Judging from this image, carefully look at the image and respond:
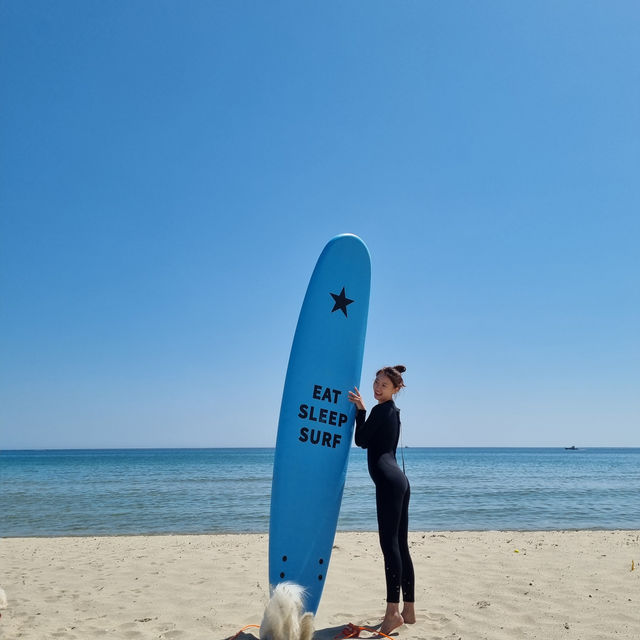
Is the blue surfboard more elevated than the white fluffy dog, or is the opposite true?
the blue surfboard

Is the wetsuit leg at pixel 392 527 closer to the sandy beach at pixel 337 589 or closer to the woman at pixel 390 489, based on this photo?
the woman at pixel 390 489

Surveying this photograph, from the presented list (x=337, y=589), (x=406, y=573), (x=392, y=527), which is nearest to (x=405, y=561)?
(x=406, y=573)

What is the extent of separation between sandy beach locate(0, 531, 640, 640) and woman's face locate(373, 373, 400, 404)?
1307mm

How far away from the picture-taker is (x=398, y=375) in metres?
3.16

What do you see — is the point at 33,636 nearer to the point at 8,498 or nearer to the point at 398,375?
the point at 398,375

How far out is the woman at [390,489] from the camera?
114 inches

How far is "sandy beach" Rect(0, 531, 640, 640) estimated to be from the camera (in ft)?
9.80

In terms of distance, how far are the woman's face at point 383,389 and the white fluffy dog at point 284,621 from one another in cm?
120

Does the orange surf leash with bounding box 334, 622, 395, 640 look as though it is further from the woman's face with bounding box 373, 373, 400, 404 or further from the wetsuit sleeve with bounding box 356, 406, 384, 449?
the woman's face with bounding box 373, 373, 400, 404

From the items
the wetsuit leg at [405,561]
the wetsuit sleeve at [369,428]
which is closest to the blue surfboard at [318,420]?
the wetsuit sleeve at [369,428]

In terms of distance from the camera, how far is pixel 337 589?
3.96 meters

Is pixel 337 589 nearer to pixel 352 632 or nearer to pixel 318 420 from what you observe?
pixel 352 632

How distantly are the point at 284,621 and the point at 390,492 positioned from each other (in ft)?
2.84

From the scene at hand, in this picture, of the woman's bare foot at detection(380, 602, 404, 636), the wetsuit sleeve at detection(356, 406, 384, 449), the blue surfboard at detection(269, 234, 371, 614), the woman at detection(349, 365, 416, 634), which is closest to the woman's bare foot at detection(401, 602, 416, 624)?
the woman at detection(349, 365, 416, 634)
